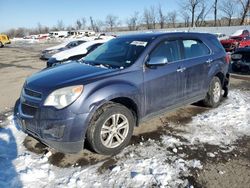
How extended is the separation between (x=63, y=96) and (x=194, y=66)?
2.72 meters

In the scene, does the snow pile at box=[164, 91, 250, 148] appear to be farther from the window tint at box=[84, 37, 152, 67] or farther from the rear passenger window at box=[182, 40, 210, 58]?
the window tint at box=[84, 37, 152, 67]

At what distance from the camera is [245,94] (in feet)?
24.1

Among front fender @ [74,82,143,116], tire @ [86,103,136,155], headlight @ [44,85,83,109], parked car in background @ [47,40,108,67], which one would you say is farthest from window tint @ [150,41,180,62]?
parked car in background @ [47,40,108,67]

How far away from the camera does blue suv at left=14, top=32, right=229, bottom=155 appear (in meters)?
3.69

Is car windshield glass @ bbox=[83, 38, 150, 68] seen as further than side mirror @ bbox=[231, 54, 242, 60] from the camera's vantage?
No

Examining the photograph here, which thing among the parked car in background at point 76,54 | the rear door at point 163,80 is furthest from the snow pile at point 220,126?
the parked car in background at point 76,54

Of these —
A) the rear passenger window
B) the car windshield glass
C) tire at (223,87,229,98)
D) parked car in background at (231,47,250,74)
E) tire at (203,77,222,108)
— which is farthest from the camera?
parked car in background at (231,47,250,74)

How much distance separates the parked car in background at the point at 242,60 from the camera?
9898 mm

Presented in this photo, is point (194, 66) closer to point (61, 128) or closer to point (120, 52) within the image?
point (120, 52)

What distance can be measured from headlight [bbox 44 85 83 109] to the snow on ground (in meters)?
0.88

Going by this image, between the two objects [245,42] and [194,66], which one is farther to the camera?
[245,42]

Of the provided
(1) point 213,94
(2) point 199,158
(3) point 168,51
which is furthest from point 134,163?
(1) point 213,94

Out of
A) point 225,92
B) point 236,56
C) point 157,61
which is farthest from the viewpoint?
point 236,56

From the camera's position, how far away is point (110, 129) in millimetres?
4066
